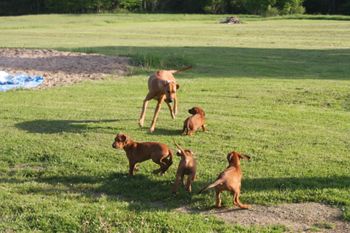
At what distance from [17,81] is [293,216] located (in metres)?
11.3

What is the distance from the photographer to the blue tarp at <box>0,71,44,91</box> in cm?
1560

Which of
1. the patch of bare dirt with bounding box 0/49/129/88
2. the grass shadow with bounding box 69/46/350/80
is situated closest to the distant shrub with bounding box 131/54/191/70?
the grass shadow with bounding box 69/46/350/80

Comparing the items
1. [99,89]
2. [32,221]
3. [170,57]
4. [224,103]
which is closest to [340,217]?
[32,221]

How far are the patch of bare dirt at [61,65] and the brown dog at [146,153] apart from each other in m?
8.58

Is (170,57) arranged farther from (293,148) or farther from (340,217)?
(340,217)

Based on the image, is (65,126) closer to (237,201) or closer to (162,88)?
(162,88)

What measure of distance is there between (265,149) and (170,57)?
12156 mm

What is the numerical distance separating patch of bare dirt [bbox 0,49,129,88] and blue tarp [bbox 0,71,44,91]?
23 cm

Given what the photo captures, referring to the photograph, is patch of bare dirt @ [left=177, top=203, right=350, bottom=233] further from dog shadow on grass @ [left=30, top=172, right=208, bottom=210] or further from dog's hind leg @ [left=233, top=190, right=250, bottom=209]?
dog shadow on grass @ [left=30, top=172, right=208, bottom=210]

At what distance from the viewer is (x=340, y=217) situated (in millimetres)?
6512

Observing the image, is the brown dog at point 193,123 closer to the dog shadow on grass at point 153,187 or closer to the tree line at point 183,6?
the dog shadow on grass at point 153,187

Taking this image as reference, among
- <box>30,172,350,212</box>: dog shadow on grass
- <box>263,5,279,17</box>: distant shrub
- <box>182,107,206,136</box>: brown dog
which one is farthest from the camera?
<box>263,5,279,17</box>: distant shrub

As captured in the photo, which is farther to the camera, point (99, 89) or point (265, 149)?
point (99, 89)

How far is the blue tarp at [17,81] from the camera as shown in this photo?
15.6 m
